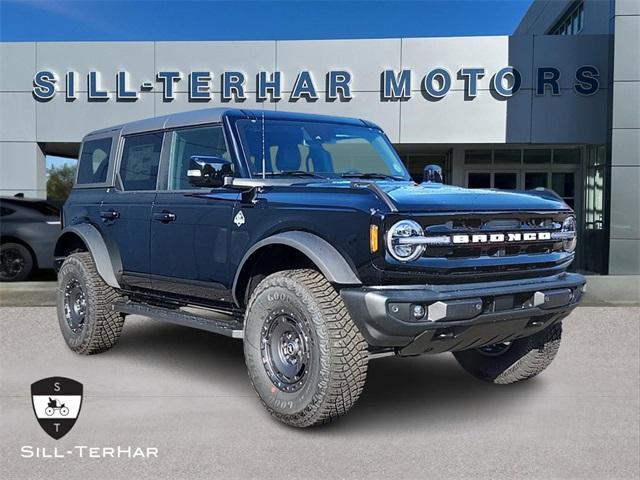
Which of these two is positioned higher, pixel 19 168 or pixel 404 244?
pixel 19 168

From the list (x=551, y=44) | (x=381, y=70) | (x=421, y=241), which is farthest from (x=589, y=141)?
(x=421, y=241)

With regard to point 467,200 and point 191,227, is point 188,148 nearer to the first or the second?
point 191,227

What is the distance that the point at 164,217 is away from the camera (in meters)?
5.48

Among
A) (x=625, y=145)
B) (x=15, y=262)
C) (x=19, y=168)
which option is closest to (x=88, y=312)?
(x=15, y=262)

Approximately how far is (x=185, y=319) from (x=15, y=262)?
802 centimetres

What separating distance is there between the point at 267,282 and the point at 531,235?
173 centimetres

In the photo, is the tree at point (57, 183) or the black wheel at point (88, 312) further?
the tree at point (57, 183)

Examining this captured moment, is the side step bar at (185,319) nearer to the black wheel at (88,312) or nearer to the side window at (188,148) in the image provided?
the black wheel at (88,312)

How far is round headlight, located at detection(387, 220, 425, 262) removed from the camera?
12.8 ft

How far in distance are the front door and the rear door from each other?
6.3 inches

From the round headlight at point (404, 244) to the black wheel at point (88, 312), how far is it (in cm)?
323

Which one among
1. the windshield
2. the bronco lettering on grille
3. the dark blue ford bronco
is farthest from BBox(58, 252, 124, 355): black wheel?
the bronco lettering on grille

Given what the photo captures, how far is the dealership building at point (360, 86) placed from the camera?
53.3 ft

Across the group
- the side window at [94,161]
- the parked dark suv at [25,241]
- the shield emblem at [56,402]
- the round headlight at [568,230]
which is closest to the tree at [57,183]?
the parked dark suv at [25,241]
